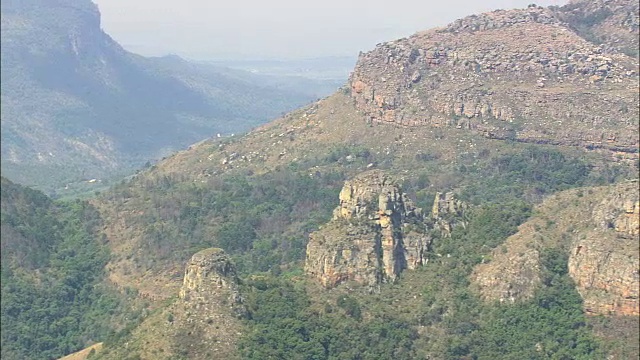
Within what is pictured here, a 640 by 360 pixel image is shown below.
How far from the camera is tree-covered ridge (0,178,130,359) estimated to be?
193 feet

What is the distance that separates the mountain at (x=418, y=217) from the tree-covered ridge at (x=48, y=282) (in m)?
2.07

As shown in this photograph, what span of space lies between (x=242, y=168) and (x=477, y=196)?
25.6m

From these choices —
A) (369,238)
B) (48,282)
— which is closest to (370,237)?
(369,238)

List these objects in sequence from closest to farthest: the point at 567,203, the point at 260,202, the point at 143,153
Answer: the point at 567,203, the point at 260,202, the point at 143,153

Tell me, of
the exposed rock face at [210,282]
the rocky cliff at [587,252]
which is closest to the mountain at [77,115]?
the exposed rock face at [210,282]

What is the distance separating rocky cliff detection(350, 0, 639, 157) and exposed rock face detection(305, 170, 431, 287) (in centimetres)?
3423

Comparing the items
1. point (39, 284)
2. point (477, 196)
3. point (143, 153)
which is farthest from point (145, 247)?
point (143, 153)

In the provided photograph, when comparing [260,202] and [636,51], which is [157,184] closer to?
[260,202]

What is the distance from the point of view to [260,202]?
84688 millimetres

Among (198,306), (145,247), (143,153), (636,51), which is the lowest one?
(143,153)

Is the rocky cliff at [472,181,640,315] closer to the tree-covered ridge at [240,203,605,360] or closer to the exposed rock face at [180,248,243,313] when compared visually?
the tree-covered ridge at [240,203,605,360]

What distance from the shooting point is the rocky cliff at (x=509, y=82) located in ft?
292

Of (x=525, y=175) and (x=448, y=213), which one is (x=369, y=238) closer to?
(x=448, y=213)

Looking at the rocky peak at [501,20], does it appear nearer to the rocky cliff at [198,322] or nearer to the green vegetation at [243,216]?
the green vegetation at [243,216]
